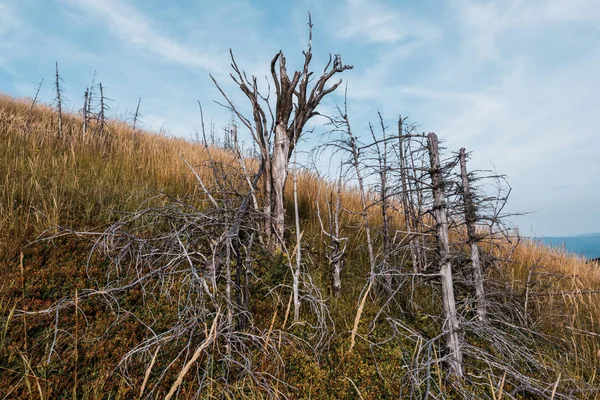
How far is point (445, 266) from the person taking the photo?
2850 millimetres

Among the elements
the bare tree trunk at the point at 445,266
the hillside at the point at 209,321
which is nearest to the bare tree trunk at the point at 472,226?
the hillside at the point at 209,321

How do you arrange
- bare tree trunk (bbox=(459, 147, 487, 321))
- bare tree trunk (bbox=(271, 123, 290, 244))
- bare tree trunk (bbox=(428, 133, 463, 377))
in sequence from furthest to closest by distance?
1. bare tree trunk (bbox=(271, 123, 290, 244))
2. bare tree trunk (bbox=(459, 147, 487, 321))
3. bare tree trunk (bbox=(428, 133, 463, 377))

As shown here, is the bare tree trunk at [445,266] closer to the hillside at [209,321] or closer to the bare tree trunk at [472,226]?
the hillside at [209,321]

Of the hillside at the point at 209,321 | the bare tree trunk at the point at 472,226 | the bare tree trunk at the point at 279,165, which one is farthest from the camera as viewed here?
the bare tree trunk at the point at 279,165

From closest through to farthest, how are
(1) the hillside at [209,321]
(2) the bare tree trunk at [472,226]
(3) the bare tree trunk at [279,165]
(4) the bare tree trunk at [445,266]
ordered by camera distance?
(1) the hillside at [209,321], (4) the bare tree trunk at [445,266], (2) the bare tree trunk at [472,226], (3) the bare tree trunk at [279,165]

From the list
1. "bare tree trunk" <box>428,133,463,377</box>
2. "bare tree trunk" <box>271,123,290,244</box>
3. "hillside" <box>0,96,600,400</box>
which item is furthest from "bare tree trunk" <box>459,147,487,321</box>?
"bare tree trunk" <box>271,123,290,244</box>

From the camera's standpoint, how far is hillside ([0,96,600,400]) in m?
2.37

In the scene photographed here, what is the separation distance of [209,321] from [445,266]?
236 centimetres

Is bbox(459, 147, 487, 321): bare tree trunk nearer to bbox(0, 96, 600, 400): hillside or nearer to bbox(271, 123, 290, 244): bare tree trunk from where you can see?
bbox(0, 96, 600, 400): hillside

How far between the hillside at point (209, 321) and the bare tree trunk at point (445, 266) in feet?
0.34

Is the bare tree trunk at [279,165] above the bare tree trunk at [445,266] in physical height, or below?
above

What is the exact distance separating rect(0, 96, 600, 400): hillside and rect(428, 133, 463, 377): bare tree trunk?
104 mm

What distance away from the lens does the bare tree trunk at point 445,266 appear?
272cm

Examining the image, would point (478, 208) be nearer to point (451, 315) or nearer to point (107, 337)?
point (451, 315)
